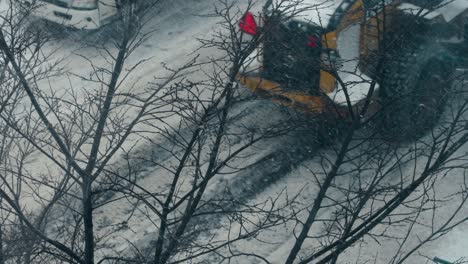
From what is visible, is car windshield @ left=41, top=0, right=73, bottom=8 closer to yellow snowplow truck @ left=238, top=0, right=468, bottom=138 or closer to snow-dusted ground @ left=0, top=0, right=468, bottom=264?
snow-dusted ground @ left=0, top=0, right=468, bottom=264

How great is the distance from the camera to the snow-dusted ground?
888 cm

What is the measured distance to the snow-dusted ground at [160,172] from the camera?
8.88 m

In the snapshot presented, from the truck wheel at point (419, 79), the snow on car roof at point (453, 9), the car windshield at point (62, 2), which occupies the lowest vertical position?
the truck wheel at point (419, 79)

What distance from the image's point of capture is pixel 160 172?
973 cm

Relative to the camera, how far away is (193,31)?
1323 cm

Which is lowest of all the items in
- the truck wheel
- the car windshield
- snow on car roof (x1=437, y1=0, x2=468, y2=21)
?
the truck wheel

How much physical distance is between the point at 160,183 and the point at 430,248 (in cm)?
388

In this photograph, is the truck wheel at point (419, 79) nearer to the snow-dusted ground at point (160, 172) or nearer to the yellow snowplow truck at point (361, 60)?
the yellow snowplow truck at point (361, 60)

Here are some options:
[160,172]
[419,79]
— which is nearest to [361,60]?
[419,79]

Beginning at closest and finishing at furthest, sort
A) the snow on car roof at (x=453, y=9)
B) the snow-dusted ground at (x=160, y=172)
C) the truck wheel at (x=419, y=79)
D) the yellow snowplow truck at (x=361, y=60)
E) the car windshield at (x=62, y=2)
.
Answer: the snow-dusted ground at (x=160, y=172) < the yellow snowplow truck at (x=361, y=60) < the truck wheel at (x=419, y=79) < the snow on car roof at (x=453, y=9) < the car windshield at (x=62, y=2)

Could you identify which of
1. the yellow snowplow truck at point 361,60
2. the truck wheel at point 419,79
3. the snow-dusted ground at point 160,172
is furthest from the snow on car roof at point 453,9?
the snow-dusted ground at point 160,172

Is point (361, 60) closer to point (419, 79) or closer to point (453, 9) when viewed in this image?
point (419, 79)

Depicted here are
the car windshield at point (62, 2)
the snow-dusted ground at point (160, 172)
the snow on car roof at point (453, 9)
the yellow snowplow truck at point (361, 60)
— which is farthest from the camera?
the car windshield at point (62, 2)

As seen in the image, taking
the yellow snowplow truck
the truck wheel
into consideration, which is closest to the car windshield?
the yellow snowplow truck
